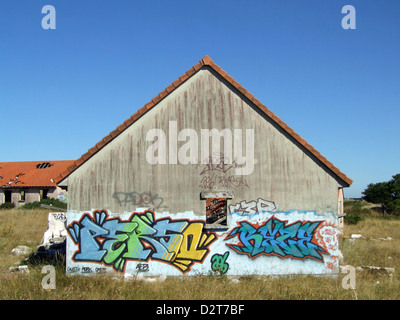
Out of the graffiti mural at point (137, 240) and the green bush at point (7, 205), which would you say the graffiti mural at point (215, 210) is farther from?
the green bush at point (7, 205)

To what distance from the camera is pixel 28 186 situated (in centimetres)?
3869

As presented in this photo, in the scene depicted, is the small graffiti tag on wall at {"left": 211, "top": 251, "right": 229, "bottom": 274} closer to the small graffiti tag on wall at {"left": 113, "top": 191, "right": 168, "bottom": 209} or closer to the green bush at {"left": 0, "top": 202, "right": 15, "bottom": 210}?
the small graffiti tag on wall at {"left": 113, "top": 191, "right": 168, "bottom": 209}

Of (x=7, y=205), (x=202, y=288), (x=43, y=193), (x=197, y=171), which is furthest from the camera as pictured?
(x=43, y=193)

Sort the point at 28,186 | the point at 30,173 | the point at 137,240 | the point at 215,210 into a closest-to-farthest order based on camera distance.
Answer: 1. the point at 137,240
2. the point at 215,210
3. the point at 28,186
4. the point at 30,173

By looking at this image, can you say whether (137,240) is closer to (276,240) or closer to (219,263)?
(219,263)

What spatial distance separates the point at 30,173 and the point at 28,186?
3.73m

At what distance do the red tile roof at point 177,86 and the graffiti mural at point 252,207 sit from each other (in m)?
1.86

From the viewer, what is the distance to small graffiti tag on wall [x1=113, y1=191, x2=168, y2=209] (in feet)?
32.0

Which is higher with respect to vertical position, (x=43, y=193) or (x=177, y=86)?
(x=177, y=86)

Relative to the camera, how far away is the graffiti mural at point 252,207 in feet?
32.3

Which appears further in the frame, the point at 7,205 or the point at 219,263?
the point at 7,205

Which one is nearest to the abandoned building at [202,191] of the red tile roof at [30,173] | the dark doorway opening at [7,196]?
the red tile roof at [30,173]

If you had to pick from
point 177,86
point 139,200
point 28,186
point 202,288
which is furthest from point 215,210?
point 28,186

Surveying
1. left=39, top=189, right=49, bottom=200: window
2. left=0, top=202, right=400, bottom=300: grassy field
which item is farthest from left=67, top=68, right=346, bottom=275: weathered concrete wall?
left=39, top=189, right=49, bottom=200: window
